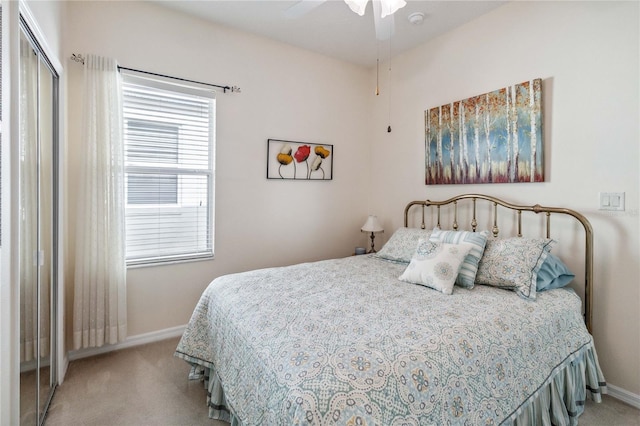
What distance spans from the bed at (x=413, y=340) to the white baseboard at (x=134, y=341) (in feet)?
2.96

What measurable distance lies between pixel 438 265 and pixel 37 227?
226cm

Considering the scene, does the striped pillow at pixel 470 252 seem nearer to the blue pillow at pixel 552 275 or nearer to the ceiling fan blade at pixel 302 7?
the blue pillow at pixel 552 275

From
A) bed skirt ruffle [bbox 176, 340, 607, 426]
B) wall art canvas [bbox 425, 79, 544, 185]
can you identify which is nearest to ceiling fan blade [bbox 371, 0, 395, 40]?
wall art canvas [bbox 425, 79, 544, 185]

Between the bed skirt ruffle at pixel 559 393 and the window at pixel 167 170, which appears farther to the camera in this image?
the window at pixel 167 170

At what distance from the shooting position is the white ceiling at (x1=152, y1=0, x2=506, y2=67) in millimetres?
2551

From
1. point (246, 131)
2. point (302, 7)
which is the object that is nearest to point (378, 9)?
point (302, 7)

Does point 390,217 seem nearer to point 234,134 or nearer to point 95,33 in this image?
point 234,134

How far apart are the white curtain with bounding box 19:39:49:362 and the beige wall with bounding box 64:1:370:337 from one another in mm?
894

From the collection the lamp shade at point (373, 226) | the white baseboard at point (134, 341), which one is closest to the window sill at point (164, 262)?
the white baseboard at point (134, 341)

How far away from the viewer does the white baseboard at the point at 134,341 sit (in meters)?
2.43

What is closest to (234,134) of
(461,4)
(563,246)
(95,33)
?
(95,33)

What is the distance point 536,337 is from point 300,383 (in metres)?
1.27

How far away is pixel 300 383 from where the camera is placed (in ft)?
3.45

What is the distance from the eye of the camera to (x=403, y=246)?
2.77m
